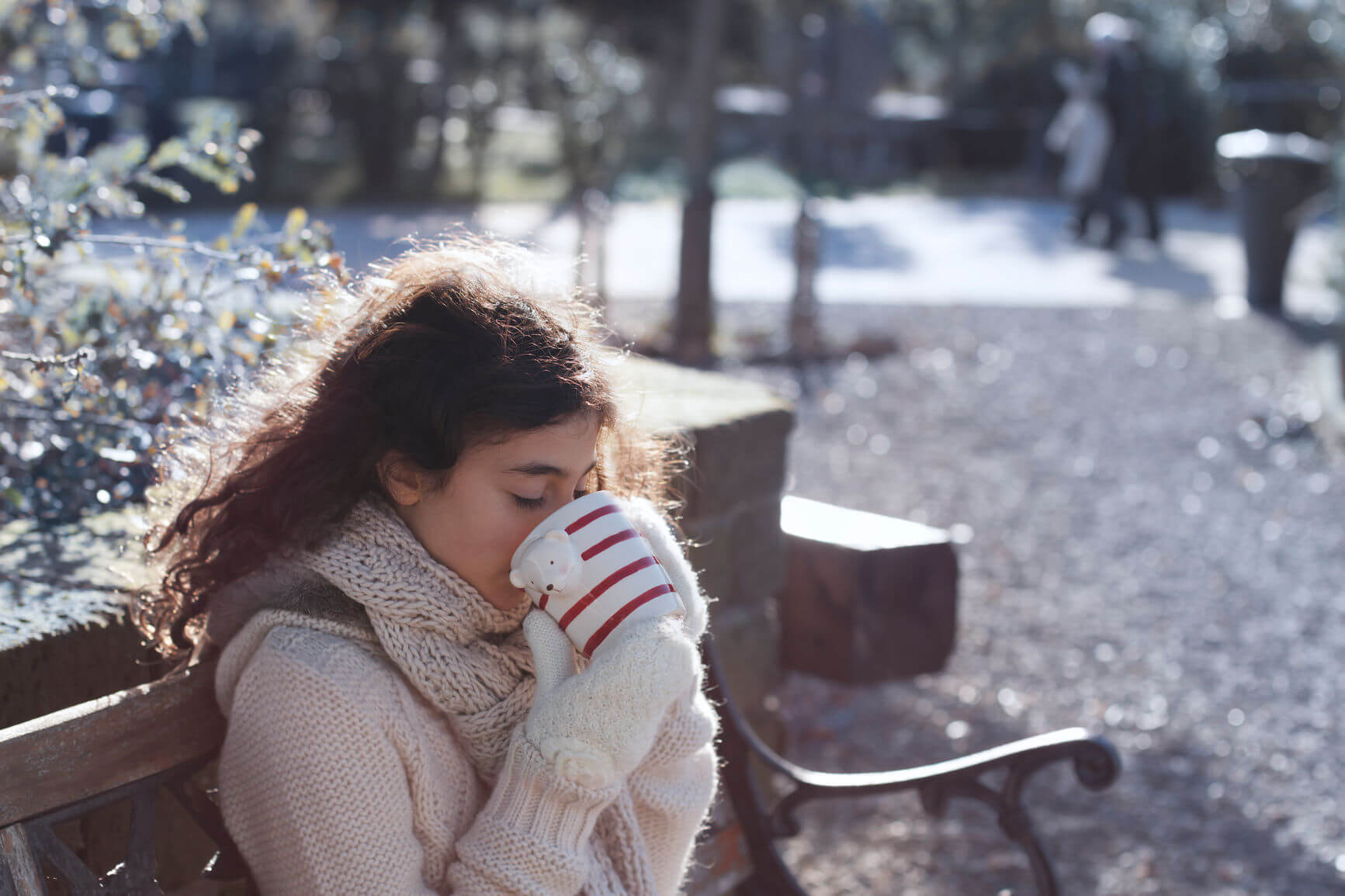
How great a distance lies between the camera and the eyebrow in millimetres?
Result: 1634

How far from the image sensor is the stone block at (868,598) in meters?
2.86

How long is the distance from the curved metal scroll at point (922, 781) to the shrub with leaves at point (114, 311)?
951 mm

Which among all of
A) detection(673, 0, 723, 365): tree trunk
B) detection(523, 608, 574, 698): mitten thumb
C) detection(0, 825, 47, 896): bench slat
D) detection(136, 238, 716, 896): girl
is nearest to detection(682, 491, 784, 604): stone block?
detection(136, 238, 716, 896): girl

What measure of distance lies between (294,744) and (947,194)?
16304 millimetres

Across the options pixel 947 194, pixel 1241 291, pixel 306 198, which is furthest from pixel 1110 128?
pixel 306 198

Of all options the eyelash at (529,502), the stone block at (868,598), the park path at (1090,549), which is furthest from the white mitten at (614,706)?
the park path at (1090,549)

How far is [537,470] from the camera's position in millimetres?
1643

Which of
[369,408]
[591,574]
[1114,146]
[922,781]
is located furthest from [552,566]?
[1114,146]

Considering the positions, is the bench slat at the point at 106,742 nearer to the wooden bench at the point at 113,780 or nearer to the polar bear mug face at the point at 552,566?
the wooden bench at the point at 113,780

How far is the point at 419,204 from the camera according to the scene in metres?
13.6

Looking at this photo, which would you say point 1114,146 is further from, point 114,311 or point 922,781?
point 114,311

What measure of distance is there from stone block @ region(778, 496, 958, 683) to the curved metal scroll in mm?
586

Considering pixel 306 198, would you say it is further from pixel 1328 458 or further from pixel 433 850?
Answer: pixel 433 850

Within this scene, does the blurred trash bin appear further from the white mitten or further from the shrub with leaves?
the white mitten
